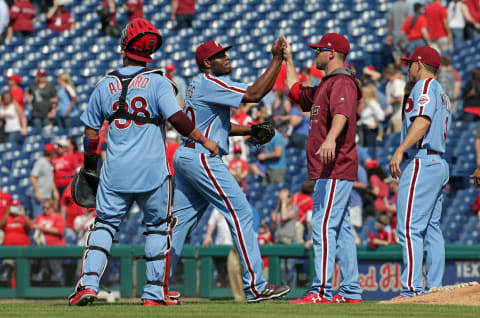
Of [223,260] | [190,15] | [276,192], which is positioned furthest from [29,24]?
[223,260]

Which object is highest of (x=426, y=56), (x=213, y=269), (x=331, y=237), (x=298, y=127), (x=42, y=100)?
(x=42, y=100)

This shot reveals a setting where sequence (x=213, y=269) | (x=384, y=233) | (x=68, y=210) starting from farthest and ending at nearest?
1. (x=68, y=210)
2. (x=213, y=269)
3. (x=384, y=233)

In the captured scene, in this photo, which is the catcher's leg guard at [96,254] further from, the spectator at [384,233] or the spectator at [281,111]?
the spectator at [281,111]

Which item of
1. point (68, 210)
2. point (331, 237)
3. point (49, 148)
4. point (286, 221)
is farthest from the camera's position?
point (49, 148)

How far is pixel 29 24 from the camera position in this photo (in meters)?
23.1

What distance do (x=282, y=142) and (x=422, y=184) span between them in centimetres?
785

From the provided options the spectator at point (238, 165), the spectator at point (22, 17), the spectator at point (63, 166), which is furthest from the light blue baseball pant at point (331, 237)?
the spectator at point (22, 17)

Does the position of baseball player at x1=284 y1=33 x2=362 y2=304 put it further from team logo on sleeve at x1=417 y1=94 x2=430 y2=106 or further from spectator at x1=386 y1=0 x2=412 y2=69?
spectator at x1=386 y1=0 x2=412 y2=69

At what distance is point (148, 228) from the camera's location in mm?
7348

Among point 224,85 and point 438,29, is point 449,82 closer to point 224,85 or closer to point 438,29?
point 438,29

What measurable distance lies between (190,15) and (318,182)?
49.2ft

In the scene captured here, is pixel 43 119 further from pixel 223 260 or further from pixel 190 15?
pixel 223 260

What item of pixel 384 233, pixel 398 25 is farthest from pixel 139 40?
pixel 398 25

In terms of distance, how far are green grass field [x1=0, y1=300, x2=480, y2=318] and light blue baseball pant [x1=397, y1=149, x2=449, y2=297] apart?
0.66m
